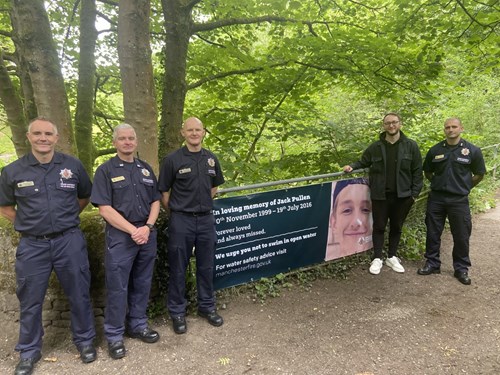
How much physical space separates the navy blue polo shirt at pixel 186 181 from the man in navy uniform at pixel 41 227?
0.81m

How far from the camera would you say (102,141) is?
918cm

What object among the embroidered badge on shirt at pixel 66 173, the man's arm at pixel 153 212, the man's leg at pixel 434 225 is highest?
the embroidered badge on shirt at pixel 66 173

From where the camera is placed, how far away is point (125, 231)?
3090mm

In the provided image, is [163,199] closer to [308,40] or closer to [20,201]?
[20,201]

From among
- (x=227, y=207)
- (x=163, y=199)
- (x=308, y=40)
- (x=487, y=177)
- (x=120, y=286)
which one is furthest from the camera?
(x=487, y=177)

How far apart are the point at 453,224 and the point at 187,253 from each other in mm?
3637

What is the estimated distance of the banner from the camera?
405 cm

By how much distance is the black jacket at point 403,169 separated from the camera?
4.73 m

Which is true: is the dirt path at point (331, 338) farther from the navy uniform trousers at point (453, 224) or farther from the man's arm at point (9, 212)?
the man's arm at point (9, 212)

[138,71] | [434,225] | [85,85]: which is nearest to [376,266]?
[434,225]

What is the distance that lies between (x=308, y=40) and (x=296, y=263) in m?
3.58

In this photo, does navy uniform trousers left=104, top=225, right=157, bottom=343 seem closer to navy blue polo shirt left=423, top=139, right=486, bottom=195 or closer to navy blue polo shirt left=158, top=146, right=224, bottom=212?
navy blue polo shirt left=158, top=146, right=224, bottom=212

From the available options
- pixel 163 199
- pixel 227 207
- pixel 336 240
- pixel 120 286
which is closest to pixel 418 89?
pixel 336 240

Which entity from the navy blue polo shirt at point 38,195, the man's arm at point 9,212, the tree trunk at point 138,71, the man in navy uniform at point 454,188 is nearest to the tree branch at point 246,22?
the tree trunk at point 138,71
